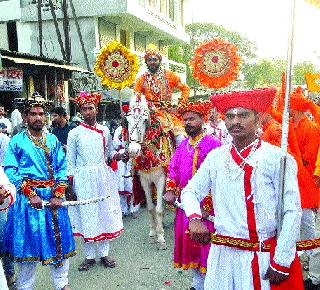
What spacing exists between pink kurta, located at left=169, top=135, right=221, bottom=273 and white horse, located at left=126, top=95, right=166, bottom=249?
1.57m

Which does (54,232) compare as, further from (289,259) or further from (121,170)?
(121,170)

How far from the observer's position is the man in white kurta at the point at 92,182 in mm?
6023

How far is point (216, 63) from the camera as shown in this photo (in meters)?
6.08

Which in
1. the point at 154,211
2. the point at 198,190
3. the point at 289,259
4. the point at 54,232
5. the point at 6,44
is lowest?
the point at 154,211

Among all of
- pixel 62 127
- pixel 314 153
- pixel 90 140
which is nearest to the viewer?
pixel 314 153

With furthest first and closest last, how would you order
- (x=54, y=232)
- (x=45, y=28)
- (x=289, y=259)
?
(x=45, y=28)
(x=54, y=232)
(x=289, y=259)

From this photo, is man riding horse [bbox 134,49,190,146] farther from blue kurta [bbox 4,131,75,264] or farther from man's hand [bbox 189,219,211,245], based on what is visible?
man's hand [bbox 189,219,211,245]

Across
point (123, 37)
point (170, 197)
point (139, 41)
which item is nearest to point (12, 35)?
point (123, 37)

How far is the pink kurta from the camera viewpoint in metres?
4.69

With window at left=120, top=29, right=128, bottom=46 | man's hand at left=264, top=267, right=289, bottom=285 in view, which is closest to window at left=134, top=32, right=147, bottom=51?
window at left=120, top=29, right=128, bottom=46

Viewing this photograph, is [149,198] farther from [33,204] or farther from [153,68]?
[33,204]

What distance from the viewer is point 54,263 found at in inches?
184

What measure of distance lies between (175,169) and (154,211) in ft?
7.79

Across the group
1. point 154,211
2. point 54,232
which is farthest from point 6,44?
point 54,232
